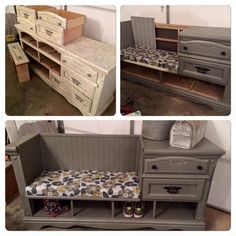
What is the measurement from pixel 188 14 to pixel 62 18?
836mm

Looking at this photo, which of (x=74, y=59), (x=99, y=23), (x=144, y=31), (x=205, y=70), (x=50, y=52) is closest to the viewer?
(x=99, y=23)

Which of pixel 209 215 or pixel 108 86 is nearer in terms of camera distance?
pixel 108 86

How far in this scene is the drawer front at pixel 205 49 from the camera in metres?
1.29

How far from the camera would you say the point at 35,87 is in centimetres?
152

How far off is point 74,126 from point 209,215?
106 centimetres

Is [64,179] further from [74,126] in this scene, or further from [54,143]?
[74,126]

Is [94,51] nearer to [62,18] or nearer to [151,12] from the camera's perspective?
[62,18]

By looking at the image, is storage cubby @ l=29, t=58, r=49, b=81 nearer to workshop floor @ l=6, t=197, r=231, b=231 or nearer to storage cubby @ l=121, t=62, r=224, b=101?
storage cubby @ l=121, t=62, r=224, b=101

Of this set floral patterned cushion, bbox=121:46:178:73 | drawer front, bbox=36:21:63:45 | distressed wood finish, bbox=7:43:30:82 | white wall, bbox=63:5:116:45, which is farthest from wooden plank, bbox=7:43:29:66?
floral patterned cushion, bbox=121:46:178:73

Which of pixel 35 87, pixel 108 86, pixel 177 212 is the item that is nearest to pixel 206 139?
pixel 177 212

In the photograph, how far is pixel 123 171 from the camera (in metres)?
1.52

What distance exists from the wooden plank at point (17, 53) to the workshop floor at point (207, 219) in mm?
959

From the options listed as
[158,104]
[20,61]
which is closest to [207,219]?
[158,104]

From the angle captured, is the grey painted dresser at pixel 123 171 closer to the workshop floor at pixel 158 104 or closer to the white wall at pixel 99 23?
the workshop floor at pixel 158 104
